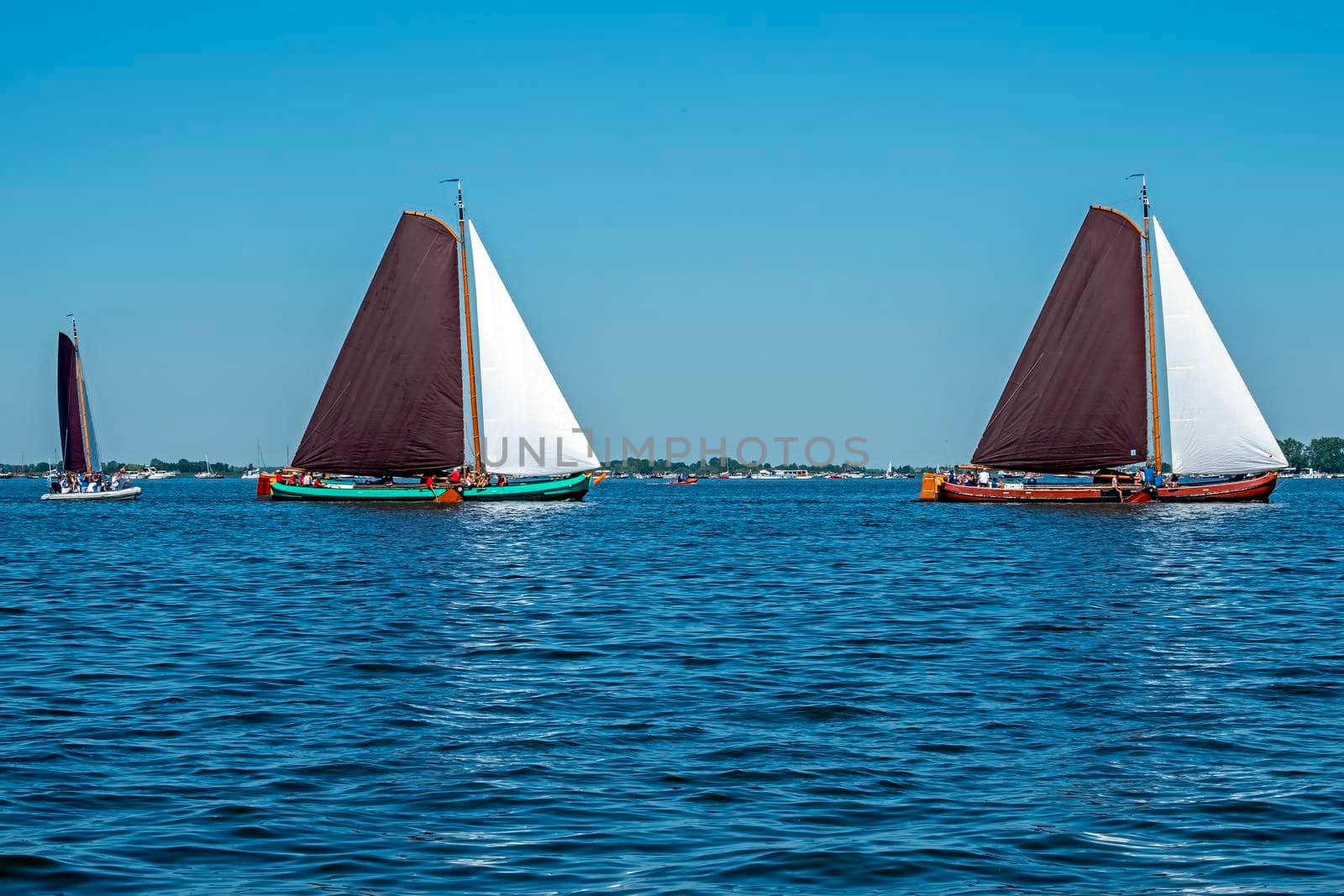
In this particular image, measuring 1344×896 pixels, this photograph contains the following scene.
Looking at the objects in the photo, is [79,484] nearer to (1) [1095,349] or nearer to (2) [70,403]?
(2) [70,403]

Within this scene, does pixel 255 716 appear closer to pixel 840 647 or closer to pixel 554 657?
pixel 554 657

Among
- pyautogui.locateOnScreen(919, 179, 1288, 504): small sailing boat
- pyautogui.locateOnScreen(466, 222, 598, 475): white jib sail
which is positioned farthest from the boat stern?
pyautogui.locateOnScreen(466, 222, 598, 475): white jib sail

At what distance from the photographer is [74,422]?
106m

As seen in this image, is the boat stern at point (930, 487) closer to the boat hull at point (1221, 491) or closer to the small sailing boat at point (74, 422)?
the boat hull at point (1221, 491)

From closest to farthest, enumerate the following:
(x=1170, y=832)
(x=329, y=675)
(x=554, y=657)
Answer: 1. (x=1170, y=832)
2. (x=329, y=675)
3. (x=554, y=657)

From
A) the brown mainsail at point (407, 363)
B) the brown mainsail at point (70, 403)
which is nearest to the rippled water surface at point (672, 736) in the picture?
the brown mainsail at point (407, 363)

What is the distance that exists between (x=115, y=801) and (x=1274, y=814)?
9575mm

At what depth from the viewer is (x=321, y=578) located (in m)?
33.5

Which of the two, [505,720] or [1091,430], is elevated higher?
[1091,430]

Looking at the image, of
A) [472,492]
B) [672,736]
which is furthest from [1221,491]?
[672,736]

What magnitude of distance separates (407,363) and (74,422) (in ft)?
155

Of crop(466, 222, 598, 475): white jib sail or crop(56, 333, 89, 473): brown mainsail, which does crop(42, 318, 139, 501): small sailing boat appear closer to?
crop(56, 333, 89, 473): brown mainsail

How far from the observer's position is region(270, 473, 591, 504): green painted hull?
76312 millimetres

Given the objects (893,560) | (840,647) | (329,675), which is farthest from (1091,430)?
(329,675)
